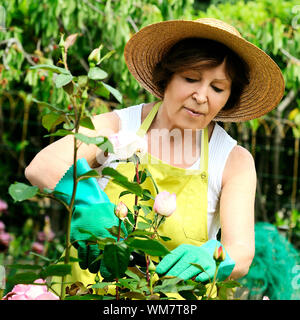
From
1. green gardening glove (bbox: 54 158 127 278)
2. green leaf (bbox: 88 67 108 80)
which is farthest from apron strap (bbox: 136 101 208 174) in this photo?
green leaf (bbox: 88 67 108 80)

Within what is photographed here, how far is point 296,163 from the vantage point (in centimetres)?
451

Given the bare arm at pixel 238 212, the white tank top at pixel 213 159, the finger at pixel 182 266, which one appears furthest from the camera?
the white tank top at pixel 213 159

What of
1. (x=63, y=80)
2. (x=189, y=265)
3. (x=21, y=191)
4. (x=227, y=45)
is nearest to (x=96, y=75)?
(x=63, y=80)

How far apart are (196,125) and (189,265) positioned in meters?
0.54

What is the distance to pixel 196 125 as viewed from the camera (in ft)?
4.60

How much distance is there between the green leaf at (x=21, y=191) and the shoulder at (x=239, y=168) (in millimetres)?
835

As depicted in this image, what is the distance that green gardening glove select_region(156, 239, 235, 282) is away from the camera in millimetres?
918

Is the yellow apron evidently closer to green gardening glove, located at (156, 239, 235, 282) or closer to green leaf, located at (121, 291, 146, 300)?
green gardening glove, located at (156, 239, 235, 282)

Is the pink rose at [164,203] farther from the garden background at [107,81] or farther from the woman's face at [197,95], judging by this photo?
the garden background at [107,81]

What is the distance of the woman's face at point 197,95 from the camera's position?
53.1 inches

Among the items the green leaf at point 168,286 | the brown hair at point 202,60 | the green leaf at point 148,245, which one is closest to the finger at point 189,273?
the green leaf at point 168,286
